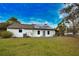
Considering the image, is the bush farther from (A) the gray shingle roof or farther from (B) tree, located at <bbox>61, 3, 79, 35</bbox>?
(B) tree, located at <bbox>61, 3, 79, 35</bbox>

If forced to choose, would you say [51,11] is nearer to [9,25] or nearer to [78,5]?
[78,5]

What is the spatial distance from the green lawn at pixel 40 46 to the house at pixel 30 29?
60mm

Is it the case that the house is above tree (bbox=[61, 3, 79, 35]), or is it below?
below

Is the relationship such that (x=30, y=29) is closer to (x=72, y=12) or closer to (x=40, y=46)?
(x=40, y=46)

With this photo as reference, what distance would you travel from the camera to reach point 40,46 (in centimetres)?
285

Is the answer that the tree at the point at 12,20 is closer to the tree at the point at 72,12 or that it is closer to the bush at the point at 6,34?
the bush at the point at 6,34

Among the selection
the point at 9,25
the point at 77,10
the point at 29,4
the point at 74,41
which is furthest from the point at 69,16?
the point at 9,25

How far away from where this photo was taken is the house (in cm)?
288

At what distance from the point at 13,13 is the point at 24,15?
0.44 ft

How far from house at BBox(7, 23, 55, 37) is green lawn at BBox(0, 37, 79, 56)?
60mm

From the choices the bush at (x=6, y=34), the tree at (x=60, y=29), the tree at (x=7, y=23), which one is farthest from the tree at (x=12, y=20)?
the tree at (x=60, y=29)

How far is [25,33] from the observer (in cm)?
291

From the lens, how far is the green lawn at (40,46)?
9.30 feet

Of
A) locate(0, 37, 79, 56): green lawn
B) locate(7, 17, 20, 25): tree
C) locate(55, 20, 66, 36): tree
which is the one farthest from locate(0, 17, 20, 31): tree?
locate(55, 20, 66, 36): tree
